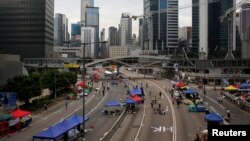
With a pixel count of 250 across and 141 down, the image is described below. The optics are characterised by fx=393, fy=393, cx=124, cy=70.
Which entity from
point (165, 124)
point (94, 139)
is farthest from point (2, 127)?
point (165, 124)

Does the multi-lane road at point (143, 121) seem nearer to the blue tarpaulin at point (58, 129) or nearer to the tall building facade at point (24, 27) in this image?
the blue tarpaulin at point (58, 129)

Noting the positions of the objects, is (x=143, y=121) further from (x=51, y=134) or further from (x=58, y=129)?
(x=51, y=134)

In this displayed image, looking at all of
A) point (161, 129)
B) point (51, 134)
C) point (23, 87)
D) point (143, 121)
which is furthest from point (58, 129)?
point (23, 87)

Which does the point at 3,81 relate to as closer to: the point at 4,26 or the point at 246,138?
the point at 246,138

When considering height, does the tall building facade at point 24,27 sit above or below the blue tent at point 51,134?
above

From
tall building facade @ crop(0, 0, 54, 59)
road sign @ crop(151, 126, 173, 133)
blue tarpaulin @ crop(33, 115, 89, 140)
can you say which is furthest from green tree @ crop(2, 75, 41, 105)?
tall building facade @ crop(0, 0, 54, 59)

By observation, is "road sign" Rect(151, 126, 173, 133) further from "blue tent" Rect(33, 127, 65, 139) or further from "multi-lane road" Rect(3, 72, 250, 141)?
"blue tent" Rect(33, 127, 65, 139)

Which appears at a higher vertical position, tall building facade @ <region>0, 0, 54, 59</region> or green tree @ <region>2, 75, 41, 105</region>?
tall building facade @ <region>0, 0, 54, 59</region>

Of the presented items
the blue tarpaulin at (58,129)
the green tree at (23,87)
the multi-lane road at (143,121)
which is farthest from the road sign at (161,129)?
the green tree at (23,87)

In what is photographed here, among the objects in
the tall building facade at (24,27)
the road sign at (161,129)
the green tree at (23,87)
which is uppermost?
the tall building facade at (24,27)

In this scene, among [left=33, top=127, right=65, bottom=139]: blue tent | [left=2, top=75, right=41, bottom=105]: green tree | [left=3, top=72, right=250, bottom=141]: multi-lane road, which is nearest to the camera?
[left=33, top=127, right=65, bottom=139]: blue tent

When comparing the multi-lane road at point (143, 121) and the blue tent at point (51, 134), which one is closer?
the blue tent at point (51, 134)
